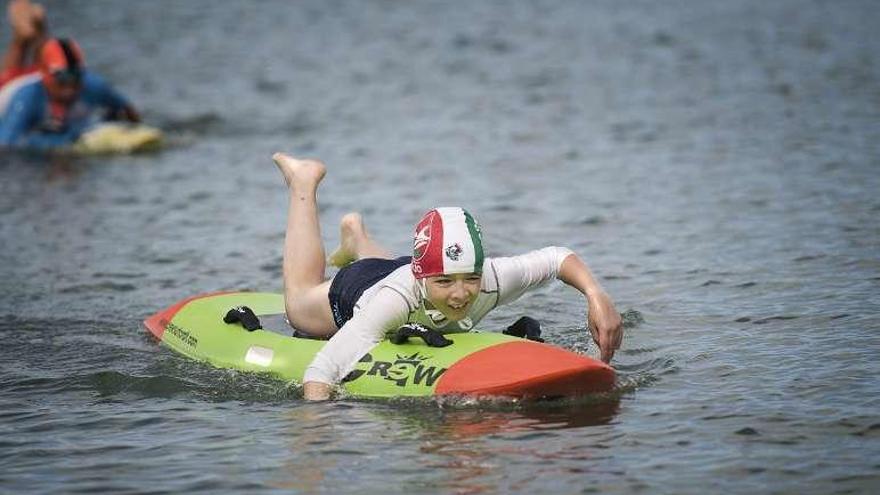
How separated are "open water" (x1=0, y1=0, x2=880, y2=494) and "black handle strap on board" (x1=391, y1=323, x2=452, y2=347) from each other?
37 cm

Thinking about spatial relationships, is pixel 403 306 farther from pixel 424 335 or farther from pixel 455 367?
pixel 455 367

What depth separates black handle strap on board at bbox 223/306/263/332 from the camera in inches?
384

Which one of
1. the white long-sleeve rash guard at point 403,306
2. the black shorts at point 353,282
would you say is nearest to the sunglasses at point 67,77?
the black shorts at point 353,282

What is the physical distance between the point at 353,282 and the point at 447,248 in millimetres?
1126

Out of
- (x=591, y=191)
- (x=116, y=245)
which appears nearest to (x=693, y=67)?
(x=591, y=191)

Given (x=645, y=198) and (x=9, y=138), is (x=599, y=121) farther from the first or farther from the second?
(x=9, y=138)

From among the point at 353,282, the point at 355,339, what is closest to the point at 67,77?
the point at 353,282

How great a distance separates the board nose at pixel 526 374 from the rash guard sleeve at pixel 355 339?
507 mm

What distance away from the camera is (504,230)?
14062 millimetres

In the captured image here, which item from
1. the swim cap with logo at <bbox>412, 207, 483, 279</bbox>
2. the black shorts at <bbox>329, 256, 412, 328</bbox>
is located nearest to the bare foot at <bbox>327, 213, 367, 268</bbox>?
the black shorts at <bbox>329, 256, 412, 328</bbox>

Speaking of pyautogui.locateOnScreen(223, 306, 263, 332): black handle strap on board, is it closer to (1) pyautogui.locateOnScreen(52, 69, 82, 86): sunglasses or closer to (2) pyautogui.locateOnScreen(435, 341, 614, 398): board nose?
(2) pyautogui.locateOnScreen(435, 341, 614, 398): board nose

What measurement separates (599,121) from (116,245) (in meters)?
7.69

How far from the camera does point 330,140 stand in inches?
775

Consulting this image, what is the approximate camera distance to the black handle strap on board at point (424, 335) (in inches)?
333
